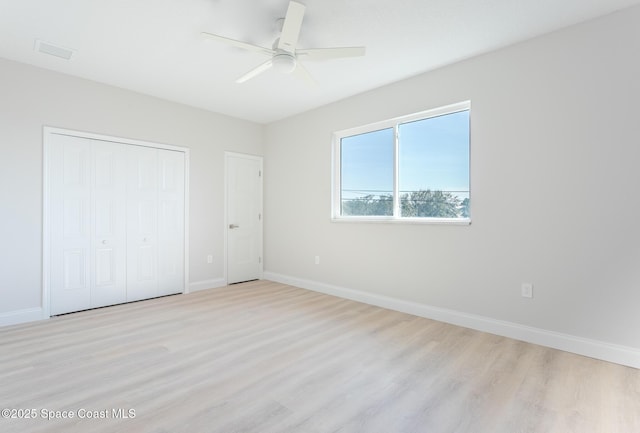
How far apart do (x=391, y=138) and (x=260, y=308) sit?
2680 millimetres

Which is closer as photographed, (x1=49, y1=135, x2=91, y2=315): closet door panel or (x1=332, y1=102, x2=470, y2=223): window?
(x1=332, y1=102, x2=470, y2=223): window

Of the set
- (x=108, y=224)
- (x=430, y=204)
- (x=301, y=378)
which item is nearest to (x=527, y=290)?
(x=430, y=204)

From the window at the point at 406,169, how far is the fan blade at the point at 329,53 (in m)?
1.44

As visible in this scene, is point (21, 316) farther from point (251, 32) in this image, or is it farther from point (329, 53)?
point (329, 53)

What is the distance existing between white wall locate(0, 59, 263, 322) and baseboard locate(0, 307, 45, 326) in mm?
45

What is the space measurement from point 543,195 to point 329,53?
2.22m

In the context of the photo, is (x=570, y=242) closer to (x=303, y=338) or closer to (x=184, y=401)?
(x=303, y=338)

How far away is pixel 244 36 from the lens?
2848 millimetres

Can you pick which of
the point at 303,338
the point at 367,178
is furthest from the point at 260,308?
the point at 367,178

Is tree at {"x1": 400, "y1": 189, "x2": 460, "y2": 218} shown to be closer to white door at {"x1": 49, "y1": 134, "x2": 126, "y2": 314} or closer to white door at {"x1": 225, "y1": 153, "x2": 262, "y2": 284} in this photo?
white door at {"x1": 225, "y1": 153, "x2": 262, "y2": 284}

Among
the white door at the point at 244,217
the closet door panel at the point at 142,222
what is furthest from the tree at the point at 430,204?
the closet door panel at the point at 142,222

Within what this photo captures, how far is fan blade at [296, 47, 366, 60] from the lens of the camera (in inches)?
97.5

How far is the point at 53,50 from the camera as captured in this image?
3090 millimetres

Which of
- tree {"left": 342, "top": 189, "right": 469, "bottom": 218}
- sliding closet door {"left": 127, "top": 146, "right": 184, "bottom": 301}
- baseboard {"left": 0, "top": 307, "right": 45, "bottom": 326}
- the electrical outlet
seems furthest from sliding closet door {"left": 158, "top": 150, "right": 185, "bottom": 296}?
the electrical outlet
